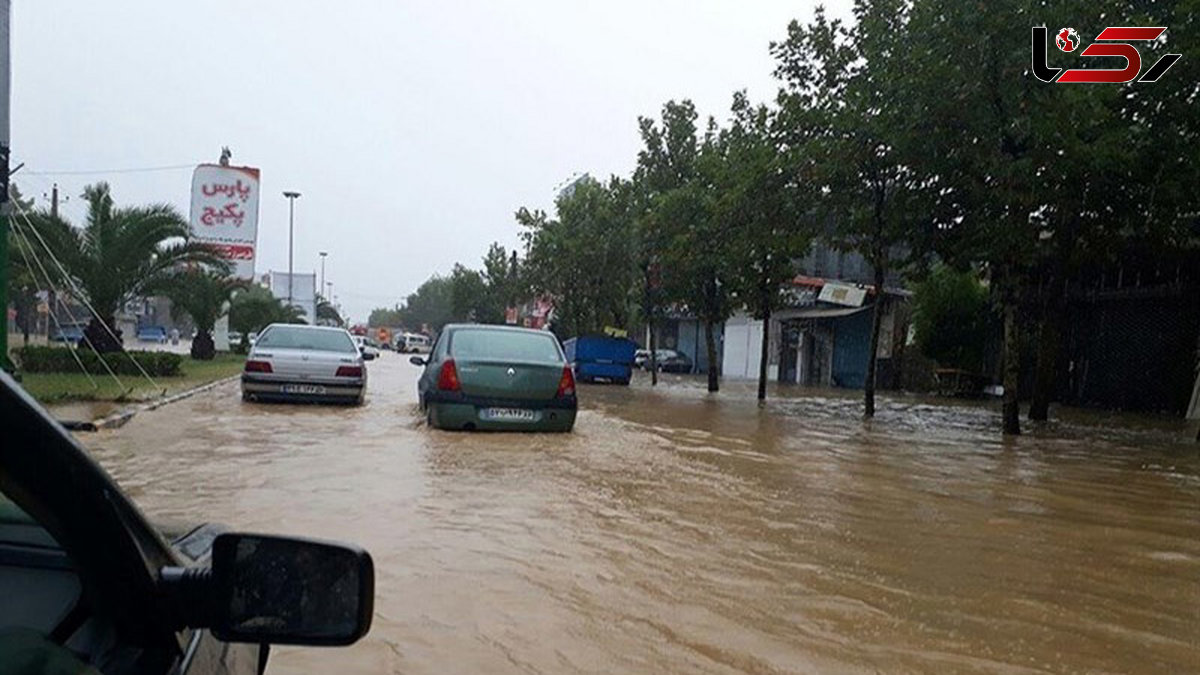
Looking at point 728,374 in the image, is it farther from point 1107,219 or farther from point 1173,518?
point 1173,518

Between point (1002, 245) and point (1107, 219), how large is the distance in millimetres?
2682

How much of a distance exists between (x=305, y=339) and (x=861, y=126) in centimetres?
953

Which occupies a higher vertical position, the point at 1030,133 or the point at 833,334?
the point at 1030,133

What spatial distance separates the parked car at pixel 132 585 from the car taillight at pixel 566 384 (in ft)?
30.6

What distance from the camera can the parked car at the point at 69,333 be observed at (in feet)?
56.5

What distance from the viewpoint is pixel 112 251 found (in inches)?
740

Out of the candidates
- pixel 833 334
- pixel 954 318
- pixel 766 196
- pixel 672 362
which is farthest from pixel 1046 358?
pixel 672 362

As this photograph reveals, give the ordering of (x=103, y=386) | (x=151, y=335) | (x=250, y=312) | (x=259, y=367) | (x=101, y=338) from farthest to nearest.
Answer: (x=151, y=335) < (x=250, y=312) < (x=101, y=338) < (x=103, y=386) < (x=259, y=367)

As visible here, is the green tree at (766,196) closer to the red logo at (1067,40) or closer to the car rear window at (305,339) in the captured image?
the red logo at (1067,40)

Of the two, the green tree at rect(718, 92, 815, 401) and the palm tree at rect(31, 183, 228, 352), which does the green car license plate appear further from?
the green tree at rect(718, 92, 815, 401)

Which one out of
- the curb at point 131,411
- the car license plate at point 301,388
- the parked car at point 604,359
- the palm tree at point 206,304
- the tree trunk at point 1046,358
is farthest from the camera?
the parked car at point 604,359

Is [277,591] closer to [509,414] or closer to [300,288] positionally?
[509,414]

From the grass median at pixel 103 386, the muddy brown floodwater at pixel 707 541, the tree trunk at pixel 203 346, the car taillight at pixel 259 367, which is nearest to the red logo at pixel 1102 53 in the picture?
the muddy brown floodwater at pixel 707 541

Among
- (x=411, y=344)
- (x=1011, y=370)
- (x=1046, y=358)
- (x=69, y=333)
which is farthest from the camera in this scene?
(x=411, y=344)
